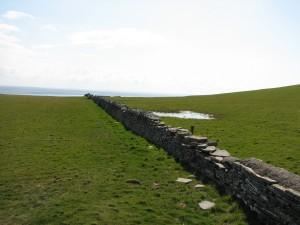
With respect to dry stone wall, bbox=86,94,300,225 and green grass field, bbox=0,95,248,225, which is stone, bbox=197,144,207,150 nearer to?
dry stone wall, bbox=86,94,300,225

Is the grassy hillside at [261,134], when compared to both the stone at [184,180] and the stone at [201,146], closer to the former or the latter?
the stone at [201,146]

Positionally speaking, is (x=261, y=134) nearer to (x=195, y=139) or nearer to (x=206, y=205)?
(x=195, y=139)

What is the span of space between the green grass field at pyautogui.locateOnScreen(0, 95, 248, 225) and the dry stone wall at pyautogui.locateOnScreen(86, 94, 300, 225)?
60 cm

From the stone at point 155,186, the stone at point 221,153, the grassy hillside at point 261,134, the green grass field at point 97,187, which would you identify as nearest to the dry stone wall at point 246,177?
the stone at point 221,153

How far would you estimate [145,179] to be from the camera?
589 inches

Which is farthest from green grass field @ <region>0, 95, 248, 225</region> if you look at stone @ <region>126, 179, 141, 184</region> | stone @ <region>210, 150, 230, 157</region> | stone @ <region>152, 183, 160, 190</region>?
stone @ <region>210, 150, 230, 157</region>

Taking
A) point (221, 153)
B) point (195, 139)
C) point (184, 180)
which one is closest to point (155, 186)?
point (184, 180)

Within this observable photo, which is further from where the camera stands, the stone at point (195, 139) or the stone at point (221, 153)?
the stone at point (195, 139)

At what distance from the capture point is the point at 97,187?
542 inches

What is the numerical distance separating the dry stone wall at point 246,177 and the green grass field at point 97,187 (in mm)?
605

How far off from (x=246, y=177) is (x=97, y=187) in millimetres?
6529

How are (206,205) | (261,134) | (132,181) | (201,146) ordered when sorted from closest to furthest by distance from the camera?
1. (206,205)
2. (132,181)
3. (201,146)
4. (261,134)

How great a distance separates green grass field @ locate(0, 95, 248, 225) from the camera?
35.3ft

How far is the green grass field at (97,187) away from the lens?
10.8 m
